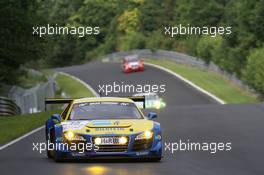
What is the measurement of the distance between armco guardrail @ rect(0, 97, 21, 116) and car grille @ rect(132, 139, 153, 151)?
66.6ft

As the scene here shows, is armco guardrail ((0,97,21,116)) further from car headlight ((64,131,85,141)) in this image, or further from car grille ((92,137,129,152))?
car grille ((92,137,129,152))

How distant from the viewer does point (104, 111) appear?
666 inches

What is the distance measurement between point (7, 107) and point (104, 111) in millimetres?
20832

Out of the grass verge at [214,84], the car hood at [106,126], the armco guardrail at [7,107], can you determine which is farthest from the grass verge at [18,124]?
the grass verge at [214,84]

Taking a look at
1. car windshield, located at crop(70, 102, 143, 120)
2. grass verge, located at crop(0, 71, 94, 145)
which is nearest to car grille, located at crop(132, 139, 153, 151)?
car windshield, located at crop(70, 102, 143, 120)

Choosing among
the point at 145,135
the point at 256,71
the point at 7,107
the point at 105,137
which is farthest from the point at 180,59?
the point at 105,137

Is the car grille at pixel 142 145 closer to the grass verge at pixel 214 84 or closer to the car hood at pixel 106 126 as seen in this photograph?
the car hood at pixel 106 126

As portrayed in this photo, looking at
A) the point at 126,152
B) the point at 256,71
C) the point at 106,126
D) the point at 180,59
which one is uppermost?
the point at 106,126

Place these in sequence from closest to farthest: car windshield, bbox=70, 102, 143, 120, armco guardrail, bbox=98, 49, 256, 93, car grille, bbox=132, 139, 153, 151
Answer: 1. car grille, bbox=132, 139, 153, 151
2. car windshield, bbox=70, 102, 143, 120
3. armco guardrail, bbox=98, 49, 256, 93

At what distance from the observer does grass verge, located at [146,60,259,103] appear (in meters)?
60.7

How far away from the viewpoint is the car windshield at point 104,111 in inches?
659

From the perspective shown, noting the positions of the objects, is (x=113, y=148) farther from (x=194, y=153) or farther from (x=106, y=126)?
(x=194, y=153)

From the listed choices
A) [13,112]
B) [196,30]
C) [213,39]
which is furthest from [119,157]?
[196,30]

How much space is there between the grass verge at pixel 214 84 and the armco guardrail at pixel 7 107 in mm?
22710
